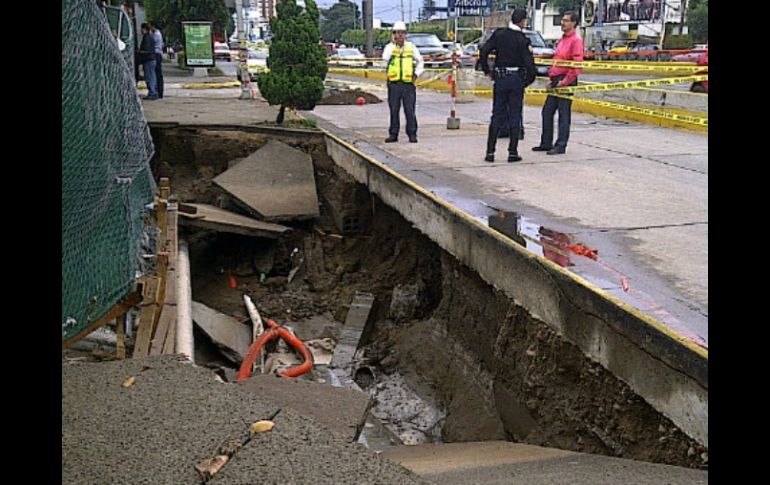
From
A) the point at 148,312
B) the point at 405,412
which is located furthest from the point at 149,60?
the point at 148,312

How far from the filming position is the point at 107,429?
11.0 ft

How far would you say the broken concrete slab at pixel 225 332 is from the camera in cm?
750

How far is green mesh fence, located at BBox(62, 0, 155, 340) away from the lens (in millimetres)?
3930

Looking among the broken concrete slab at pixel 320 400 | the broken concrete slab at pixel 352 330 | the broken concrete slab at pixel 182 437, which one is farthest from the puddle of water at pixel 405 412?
the broken concrete slab at pixel 182 437

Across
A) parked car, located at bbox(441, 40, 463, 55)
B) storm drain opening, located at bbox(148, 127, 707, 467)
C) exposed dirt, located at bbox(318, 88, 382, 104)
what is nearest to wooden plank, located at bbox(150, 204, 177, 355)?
storm drain opening, located at bbox(148, 127, 707, 467)

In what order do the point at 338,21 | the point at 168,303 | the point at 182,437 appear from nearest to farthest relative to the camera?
the point at 182,437
the point at 168,303
the point at 338,21

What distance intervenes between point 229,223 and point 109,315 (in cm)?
497

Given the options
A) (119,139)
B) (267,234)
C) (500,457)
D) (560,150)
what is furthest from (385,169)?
(500,457)

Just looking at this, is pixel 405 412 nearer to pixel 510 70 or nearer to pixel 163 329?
pixel 163 329

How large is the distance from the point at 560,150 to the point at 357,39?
198 feet

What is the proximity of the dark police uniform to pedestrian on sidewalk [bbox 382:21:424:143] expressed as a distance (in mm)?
1784

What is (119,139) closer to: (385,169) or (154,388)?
(154,388)

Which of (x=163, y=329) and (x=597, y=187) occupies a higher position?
(x=597, y=187)

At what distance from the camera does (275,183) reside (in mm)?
10453
